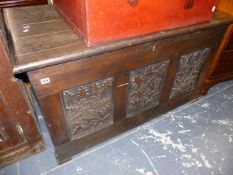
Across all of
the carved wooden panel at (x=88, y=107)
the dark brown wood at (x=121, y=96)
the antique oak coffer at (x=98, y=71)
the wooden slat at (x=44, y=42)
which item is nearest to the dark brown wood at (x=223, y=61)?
the antique oak coffer at (x=98, y=71)

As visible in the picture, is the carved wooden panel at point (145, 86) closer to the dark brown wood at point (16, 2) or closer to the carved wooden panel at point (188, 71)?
the carved wooden panel at point (188, 71)

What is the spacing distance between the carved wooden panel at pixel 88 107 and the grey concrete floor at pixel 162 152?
0.27 metres

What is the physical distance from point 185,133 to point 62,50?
122 cm

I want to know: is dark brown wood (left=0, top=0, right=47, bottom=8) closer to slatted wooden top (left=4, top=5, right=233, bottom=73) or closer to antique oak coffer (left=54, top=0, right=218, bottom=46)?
slatted wooden top (left=4, top=5, right=233, bottom=73)

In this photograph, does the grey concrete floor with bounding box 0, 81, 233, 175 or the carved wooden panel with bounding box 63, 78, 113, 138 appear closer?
the carved wooden panel with bounding box 63, 78, 113, 138

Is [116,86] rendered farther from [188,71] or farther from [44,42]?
[188,71]

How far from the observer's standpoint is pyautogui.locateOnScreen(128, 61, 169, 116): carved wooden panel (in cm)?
123

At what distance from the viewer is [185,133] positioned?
1.59 m

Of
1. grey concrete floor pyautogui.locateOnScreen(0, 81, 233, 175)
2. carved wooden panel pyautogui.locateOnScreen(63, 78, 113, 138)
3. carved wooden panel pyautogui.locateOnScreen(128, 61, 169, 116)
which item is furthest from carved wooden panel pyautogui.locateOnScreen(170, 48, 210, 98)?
carved wooden panel pyautogui.locateOnScreen(63, 78, 113, 138)

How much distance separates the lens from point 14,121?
3.91 feet

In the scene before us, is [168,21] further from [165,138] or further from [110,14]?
[165,138]

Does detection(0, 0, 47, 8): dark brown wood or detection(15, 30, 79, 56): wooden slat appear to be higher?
detection(15, 30, 79, 56): wooden slat

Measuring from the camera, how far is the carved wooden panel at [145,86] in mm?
1226

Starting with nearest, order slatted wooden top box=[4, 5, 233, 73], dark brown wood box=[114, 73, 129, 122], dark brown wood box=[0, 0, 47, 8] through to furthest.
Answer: slatted wooden top box=[4, 5, 233, 73], dark brown wood box=[114, 73, 129, 122], dark brown wood box=[0, 0, 47, 8]
